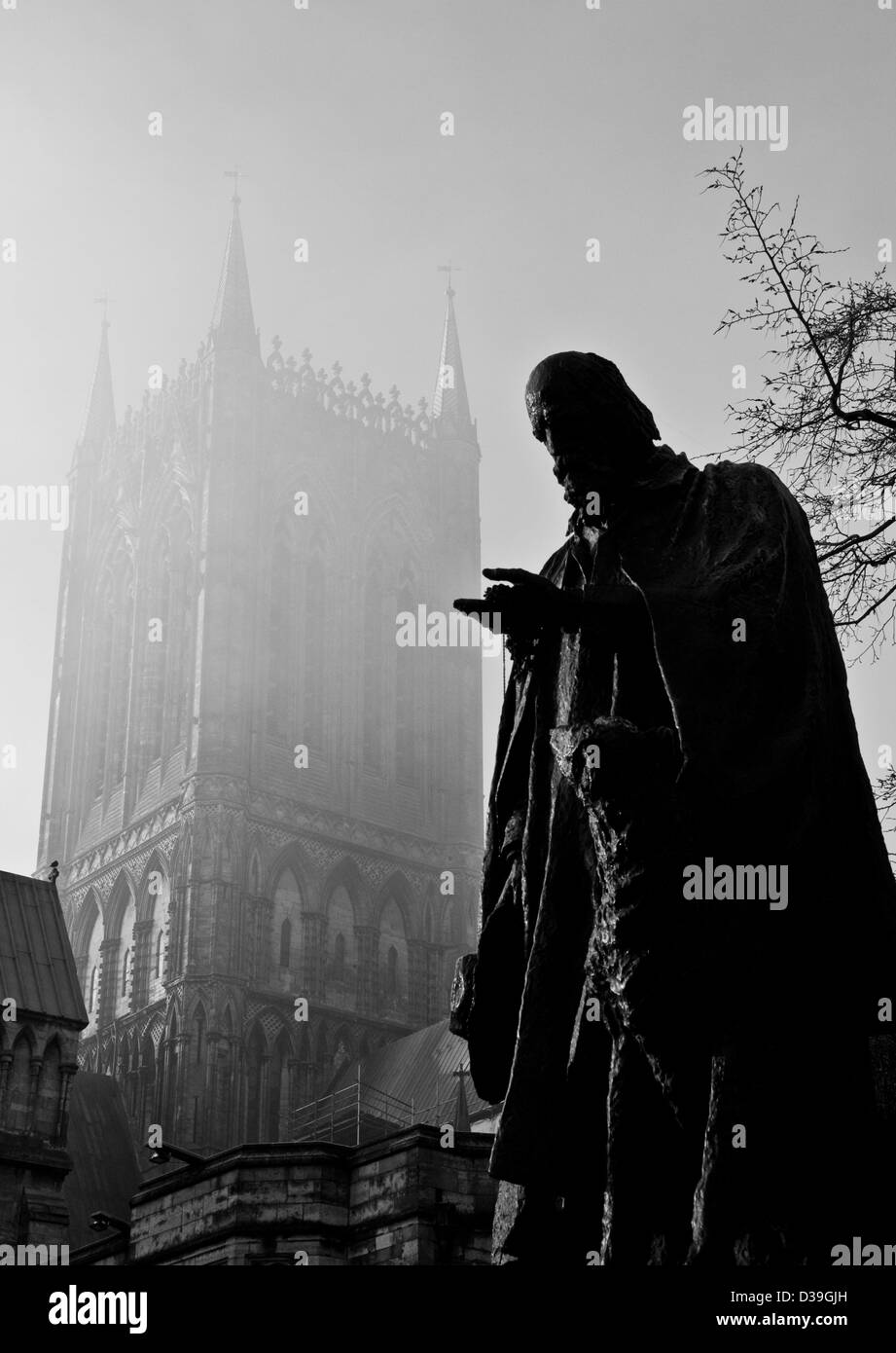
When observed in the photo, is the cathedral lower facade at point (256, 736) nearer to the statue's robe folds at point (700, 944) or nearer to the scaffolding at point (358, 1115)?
the scaffolding at point (358, 1115)

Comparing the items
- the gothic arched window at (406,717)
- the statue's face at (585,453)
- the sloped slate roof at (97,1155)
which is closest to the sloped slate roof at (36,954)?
the sloped slate roof at (97,1155)

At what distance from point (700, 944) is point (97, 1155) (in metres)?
54.1

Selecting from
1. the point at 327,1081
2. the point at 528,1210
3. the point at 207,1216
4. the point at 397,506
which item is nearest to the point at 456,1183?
the point at 207,1216

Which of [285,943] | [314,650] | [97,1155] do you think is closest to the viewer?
[97,1155]

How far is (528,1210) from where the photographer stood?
3580 millimetres

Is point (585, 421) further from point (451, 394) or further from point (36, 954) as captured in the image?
point (451, 394)

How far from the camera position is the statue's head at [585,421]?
13.1ft

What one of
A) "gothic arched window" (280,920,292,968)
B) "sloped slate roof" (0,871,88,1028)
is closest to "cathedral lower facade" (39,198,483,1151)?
"gothic arched window" (280,920,292,968)

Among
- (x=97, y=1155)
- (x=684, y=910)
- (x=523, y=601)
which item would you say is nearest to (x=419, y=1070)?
(x=97, y=1155)

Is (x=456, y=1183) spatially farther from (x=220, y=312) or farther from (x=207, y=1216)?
(x=220, y=312)

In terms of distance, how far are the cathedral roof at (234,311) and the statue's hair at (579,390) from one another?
6301cm

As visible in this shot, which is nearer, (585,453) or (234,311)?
(585,453)

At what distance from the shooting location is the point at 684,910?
10.9 ft
